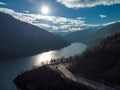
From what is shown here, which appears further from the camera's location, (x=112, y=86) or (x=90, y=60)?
(x=90, y=60)

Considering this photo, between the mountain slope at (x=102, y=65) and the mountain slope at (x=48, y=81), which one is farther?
the mountain slope at (x=102, y=65)

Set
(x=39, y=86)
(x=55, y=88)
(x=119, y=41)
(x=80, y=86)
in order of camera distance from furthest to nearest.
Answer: (x=119, y=41) → (x=39, y=86) → (x=55, y=88) → (x=80, y=86)

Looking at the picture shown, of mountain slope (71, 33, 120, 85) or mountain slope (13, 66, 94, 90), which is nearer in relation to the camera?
mountain slope (13, 66, 94, 90)

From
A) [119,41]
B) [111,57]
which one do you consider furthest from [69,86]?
[119,41]

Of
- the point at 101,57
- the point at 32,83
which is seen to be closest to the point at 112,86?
the point at 101,57

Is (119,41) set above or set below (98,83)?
above

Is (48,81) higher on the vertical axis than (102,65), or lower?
lower

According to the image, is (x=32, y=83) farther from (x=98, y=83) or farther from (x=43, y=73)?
(x=98, y=83)

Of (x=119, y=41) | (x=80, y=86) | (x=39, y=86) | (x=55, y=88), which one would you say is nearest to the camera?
(x=80, y=86)

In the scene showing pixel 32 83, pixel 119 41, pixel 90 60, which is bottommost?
pixel 32 83

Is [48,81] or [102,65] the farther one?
[102,65]
